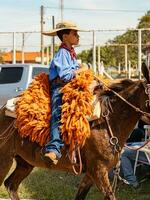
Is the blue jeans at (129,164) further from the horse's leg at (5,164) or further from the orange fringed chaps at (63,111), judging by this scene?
the orange fringed chaps at (63,111)

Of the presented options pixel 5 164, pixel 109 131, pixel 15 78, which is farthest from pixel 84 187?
pixel 15 78

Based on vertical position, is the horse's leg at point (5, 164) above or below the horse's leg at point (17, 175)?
above

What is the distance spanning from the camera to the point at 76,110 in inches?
216

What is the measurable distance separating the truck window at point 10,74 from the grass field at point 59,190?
7.34 m

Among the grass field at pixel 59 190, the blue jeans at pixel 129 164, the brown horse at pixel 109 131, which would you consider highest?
the brown horse at pixel 109 131

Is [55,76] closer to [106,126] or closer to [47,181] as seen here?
[106,126]

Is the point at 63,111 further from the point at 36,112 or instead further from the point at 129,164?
the point at 129,164

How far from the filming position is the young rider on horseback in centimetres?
544

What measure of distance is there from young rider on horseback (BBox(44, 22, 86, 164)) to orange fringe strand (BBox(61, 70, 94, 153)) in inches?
2.7

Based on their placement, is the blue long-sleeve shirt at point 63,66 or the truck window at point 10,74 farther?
the truck window at point 10,74

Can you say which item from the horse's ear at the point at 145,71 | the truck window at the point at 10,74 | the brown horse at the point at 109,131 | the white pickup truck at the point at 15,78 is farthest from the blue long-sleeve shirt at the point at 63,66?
the truck window at the point at 10,74

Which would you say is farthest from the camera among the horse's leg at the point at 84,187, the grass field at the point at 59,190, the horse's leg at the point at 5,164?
the grass field at the point at 59,190

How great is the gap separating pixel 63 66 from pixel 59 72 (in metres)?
0.08

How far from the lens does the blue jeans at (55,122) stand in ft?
17.8
